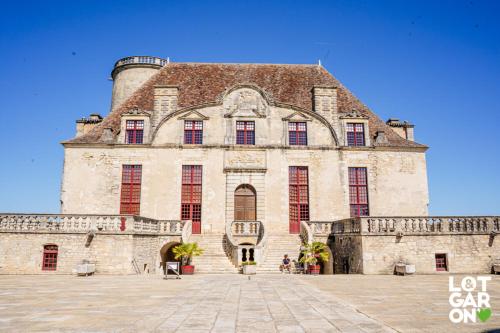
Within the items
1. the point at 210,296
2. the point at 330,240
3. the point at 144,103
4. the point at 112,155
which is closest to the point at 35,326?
the point at 210,296

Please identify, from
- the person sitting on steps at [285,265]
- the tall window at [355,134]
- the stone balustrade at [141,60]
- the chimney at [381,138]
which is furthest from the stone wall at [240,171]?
the stone balustrade at [141,60]

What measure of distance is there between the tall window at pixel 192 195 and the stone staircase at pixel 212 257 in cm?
185

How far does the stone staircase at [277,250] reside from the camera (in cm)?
1912

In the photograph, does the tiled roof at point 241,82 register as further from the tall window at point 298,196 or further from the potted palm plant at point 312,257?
the potted palm plant at point 312,257

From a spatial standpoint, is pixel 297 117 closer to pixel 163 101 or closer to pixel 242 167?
pixel 242 167

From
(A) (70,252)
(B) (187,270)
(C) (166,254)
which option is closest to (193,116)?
(C) (166,254)

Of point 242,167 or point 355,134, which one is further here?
point 355,134

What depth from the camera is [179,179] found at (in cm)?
2420

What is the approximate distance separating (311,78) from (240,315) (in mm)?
23343

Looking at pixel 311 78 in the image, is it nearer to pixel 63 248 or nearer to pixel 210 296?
pixel 63 248

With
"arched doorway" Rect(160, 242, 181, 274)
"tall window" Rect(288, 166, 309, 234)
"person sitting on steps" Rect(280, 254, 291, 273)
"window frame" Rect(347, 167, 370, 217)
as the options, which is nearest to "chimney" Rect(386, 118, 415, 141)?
"window frame" Rect(347, 167, 370, 217)

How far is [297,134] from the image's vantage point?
25.3m

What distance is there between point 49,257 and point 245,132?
12.9 metres

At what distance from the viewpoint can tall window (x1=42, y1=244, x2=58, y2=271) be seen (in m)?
18.1
